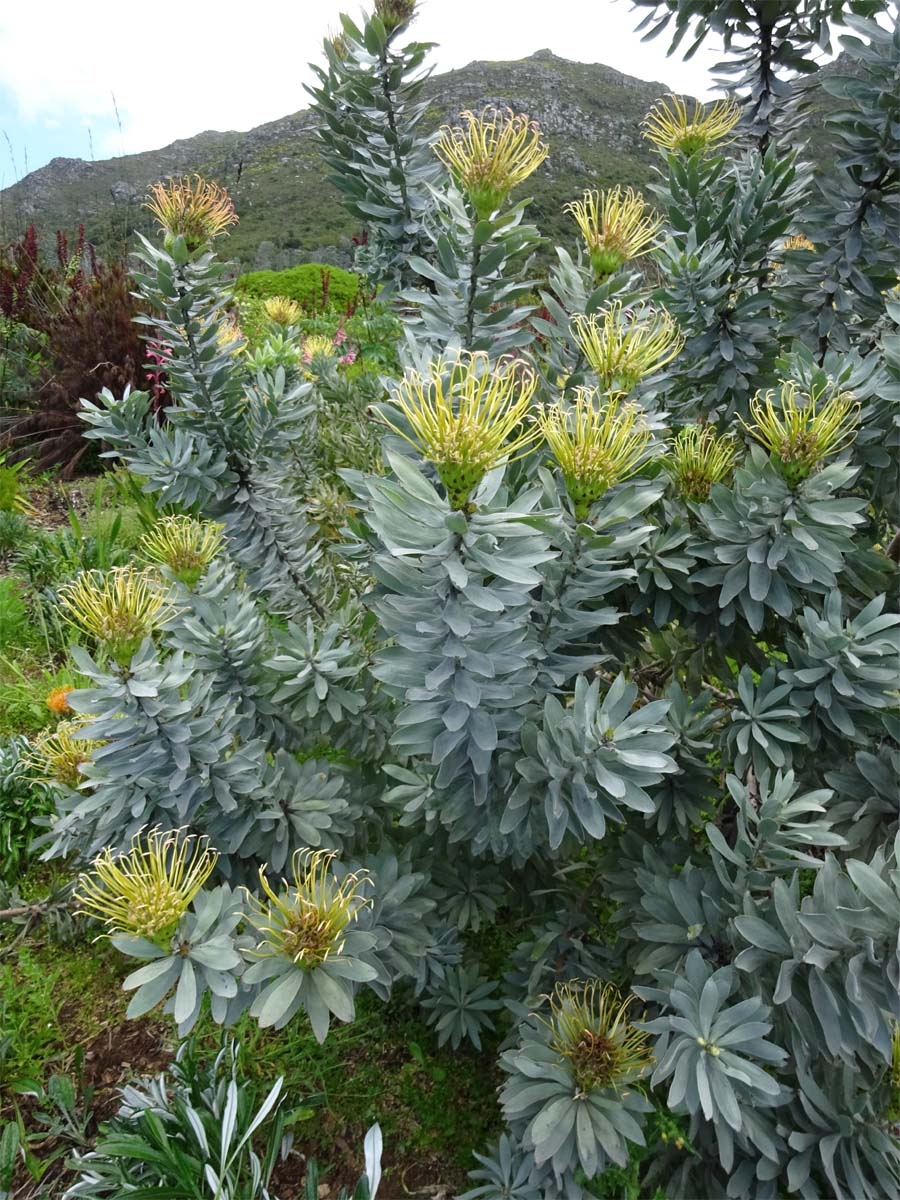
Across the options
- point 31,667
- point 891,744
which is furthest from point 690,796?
point 31,667

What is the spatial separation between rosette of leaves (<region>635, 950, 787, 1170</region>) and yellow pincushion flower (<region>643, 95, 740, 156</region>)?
192 centimetres

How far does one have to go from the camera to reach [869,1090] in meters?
1.55

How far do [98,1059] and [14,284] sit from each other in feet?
22.2

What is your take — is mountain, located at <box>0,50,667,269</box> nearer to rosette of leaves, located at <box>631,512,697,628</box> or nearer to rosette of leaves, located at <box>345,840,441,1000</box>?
rosette of leaves, located at <box>631,512,697,628</box>

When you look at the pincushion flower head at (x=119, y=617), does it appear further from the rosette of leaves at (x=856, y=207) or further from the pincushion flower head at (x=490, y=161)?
the rosette of leaves at (x=856, y=207)

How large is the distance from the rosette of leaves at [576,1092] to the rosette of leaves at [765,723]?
626 millimetres

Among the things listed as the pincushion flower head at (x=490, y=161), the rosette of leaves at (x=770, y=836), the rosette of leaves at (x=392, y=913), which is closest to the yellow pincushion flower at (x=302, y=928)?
the rosette of leaves at (x=392, y=913)

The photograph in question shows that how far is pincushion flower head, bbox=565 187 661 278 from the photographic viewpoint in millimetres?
1688

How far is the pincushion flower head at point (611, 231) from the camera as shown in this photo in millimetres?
1688

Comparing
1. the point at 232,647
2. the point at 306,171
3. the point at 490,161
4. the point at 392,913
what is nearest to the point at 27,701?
the point at 232,647

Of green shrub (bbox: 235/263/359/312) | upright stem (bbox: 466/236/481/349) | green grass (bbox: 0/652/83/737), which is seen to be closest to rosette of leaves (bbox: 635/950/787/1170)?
upright stem (bbox: 466/236/481/349)

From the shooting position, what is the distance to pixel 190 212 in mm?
1890

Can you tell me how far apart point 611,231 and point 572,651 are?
921mm

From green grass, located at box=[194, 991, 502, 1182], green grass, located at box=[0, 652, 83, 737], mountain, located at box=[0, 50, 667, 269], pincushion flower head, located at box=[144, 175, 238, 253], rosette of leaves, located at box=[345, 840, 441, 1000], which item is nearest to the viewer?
rosette of leaves, located at box=[345, 840, 441, 1000]
